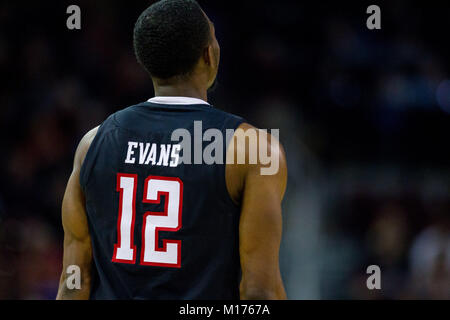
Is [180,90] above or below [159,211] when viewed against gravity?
above

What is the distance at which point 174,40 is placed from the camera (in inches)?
81.9

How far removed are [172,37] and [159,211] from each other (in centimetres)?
55

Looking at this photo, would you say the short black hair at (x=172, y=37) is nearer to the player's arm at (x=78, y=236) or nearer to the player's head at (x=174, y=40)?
the player's head at (x=174, y=40)

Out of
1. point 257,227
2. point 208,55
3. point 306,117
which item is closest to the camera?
point 257,227

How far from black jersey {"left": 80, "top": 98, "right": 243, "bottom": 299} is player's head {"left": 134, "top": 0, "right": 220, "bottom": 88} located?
11 cm

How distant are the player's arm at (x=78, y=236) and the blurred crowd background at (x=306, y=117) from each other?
3262mm

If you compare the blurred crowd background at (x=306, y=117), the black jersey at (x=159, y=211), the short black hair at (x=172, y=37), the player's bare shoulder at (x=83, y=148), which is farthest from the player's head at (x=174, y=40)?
the blurred crowd background at (x=306, y=117)

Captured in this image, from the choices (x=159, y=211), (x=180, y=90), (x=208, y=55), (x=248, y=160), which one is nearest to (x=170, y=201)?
(x=159, y=211)

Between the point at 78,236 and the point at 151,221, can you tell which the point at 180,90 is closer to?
the point at 151,221

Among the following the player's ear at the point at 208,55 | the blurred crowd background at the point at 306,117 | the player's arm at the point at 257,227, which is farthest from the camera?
the blurred crowd background at the point at 306,117

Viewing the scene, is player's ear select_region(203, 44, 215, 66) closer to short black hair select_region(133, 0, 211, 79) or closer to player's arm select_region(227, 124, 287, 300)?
short black hair select_region(133, 0, 211, 79)

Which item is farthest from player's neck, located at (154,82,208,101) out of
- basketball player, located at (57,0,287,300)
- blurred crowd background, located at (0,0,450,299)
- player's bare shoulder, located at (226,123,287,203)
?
blurred crowd background, located at (0,0,450,299)

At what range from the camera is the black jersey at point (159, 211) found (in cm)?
203

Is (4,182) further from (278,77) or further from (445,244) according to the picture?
(445,244)
